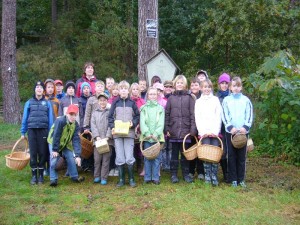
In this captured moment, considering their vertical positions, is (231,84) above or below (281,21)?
below

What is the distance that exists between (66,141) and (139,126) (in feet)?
4.07

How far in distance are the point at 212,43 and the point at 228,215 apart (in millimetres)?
10315

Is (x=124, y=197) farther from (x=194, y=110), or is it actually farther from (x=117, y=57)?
(x=117, y=57)

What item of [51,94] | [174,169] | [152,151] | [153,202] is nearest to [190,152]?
[174,169]

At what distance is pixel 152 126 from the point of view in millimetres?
7004

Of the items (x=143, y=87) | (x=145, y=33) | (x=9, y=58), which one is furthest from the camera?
(x=9, y=58)

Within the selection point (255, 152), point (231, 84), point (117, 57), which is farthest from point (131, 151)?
point (117, 57)

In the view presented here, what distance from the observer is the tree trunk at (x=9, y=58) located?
1488 centimetres

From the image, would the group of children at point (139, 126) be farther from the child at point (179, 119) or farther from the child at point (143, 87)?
the child at point (143, 87)

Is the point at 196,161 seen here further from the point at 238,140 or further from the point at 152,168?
the point at 238,140


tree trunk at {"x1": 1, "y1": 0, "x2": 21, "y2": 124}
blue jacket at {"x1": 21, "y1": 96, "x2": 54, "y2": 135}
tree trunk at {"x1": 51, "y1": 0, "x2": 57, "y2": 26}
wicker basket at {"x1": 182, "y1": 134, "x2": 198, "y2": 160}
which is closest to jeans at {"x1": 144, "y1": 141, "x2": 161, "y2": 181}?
wicker basket at {"x1": 182, "y1": 134, "x2": 198, "y2": 160}

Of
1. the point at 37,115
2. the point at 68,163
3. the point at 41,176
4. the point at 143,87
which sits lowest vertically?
the point at 41,176

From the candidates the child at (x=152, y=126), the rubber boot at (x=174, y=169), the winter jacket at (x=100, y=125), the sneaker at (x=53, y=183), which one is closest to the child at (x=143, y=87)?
the child at (x=152, y=126)

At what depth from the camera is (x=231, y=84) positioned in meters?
6.91
